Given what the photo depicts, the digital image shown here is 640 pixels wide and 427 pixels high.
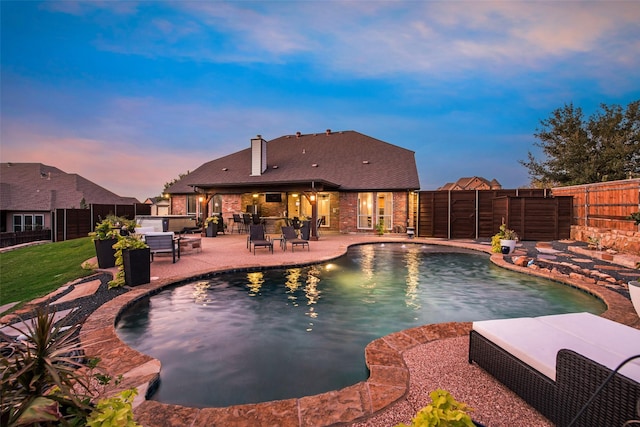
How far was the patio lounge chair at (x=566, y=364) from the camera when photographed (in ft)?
6.09

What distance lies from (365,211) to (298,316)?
46.1 feet

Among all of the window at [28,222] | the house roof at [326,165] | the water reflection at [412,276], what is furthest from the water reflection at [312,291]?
the window at [28,222]

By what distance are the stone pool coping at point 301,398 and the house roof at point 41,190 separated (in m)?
31.3

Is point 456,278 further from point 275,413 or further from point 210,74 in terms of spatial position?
point 210,74

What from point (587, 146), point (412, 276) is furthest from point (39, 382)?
point (587, 146)

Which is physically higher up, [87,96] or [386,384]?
[87,96]

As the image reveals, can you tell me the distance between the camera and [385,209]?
18531 millimetres

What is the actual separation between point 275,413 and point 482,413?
1.64 metres

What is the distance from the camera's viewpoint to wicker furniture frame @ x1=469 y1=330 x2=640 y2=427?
5.88 ft

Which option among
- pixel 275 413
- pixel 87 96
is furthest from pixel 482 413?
pixel 87 96

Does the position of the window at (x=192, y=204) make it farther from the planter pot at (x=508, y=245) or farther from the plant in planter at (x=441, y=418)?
the plant in planter at (x=441, y=418)

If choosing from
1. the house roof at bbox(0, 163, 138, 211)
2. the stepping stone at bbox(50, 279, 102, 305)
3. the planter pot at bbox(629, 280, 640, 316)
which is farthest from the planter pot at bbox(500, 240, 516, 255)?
the house roof at bbox(0, 163, 138, 211)

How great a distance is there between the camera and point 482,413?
2.49 meters

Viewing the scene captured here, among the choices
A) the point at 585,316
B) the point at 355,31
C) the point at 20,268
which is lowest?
the point at 20,268
